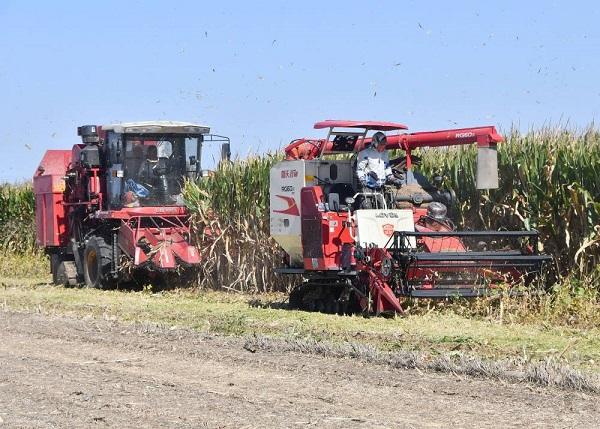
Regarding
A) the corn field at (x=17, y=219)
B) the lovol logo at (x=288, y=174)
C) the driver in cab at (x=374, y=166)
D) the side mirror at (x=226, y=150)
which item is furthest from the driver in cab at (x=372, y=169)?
the corn field at (x=17, y=219)

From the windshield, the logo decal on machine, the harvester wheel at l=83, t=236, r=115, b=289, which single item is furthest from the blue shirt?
the harvester wheel at l=83, t=236, r=115, b=289

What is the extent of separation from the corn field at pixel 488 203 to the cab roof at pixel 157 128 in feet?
2.80

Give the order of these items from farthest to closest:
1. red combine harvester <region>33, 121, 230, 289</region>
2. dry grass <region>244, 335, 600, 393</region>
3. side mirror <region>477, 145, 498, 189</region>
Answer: red combine harvester <region>33, 121, 230, 289</region>
side mirror <region>477, 145, 498, 189</region>
dry grass <region>244, 335, 600, 393</region>

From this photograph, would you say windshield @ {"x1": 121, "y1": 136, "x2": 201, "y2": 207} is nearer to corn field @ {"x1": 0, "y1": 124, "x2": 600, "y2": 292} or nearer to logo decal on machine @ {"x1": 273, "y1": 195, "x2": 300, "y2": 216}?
corn field @ {"x1": 0, "y1": 124, "x2": 600, "y2": 292}

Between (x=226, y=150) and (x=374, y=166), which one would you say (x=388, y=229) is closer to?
(x=374, y=166)

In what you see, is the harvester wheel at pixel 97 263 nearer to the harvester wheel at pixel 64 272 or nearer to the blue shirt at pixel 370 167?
the harvester wheel at pixel 64 272

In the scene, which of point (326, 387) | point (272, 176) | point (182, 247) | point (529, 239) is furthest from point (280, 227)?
point (326, 387)

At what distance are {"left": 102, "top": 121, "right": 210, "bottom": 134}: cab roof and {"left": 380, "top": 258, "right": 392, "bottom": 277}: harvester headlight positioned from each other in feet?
24.5

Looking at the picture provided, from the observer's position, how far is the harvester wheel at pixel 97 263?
19.7 m

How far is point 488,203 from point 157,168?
21.8 feet

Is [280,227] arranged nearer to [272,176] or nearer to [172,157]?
[272,176]

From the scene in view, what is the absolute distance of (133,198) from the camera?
19.7 meters

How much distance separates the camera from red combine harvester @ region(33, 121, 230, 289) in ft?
63.2

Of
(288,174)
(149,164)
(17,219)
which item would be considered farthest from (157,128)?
(17,219)
